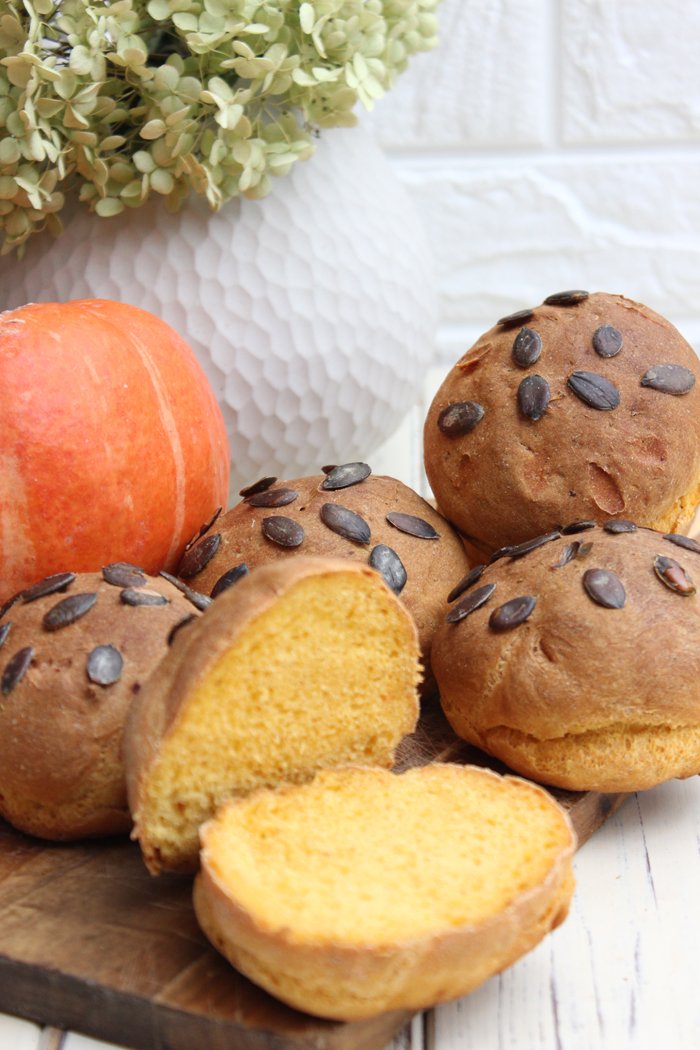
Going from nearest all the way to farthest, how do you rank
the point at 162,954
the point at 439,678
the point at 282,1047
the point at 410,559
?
the point at 282,1047
the point at 162,954
the point at 439,678
the point at 410,559

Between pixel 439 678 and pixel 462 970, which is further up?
pixel 462 970

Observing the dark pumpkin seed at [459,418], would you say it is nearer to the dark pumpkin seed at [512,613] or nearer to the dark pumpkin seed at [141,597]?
the dark pumpkin seed at [512,613]

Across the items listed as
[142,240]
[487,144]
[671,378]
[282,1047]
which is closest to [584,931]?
[282,1047]

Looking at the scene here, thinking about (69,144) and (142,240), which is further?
(142,240)

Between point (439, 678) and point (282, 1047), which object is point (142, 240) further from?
point (282, 1047)

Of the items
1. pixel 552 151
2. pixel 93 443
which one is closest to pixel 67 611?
pixel 93 443

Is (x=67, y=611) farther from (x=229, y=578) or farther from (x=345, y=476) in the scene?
(x=345, y=476)

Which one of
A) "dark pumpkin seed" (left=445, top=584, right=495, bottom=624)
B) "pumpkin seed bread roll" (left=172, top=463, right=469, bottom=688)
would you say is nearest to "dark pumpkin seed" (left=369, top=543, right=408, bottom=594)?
"pumpkin seed bread roll" (left=172, top=463, right=469, bottom=688)
